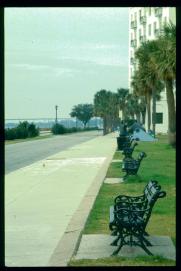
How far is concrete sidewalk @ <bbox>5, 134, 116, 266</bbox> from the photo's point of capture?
7.29 m

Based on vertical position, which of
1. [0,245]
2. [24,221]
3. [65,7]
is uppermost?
[65,7]

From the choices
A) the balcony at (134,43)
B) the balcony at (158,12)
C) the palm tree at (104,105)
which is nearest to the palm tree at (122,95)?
the palm tree at (104,105)

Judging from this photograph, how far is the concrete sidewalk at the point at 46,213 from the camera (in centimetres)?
729

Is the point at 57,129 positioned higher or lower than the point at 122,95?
lower

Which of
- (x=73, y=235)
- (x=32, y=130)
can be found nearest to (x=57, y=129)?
(x=32, y=130)

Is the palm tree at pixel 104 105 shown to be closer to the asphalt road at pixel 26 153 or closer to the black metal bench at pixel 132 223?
the asphalt road at pixel 26 153

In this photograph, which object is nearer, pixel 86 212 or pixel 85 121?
pixel 86 212

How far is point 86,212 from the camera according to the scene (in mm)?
10586

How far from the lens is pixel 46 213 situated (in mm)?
10773

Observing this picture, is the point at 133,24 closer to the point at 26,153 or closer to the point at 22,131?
the point at 22,131

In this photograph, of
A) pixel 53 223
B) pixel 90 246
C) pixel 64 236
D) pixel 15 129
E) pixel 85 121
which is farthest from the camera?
pixel 85 121
